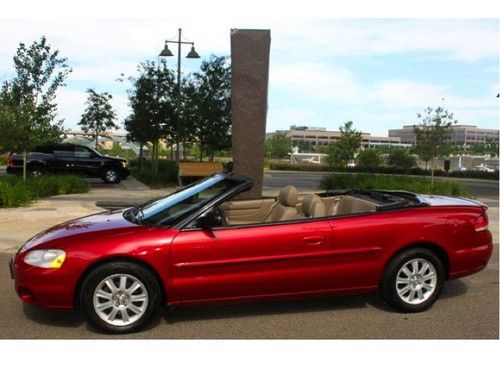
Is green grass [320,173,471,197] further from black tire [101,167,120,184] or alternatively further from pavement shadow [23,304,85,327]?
pavement shadow [23,304,85,327]

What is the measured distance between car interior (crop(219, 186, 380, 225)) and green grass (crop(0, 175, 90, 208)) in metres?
8.13

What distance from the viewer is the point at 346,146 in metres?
44.7

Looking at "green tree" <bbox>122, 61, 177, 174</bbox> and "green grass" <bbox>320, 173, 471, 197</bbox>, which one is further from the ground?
"green tree" <bbox>122, 61, 177, 174</bbox>

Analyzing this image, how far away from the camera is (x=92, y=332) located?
449 centimetres

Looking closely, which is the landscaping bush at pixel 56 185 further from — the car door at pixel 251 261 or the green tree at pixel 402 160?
the green tree at pixel 402 160

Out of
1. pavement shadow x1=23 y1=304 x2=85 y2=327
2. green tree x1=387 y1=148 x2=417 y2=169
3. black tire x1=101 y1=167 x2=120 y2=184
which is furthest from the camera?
green tree x1=387 y1=148 x2=417 y2=169

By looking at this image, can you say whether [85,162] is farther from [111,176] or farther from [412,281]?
[412,281]

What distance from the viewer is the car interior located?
5.23 m

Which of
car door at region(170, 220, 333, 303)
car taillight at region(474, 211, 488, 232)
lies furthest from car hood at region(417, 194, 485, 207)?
car door at region(170, 220, 333, 303)

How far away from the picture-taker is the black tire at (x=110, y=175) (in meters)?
21.6

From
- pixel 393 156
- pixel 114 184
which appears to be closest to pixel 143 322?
pixel 114 184

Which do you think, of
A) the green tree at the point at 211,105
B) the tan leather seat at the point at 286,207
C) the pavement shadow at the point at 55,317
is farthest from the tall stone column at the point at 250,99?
the green tree at the point at 211,105

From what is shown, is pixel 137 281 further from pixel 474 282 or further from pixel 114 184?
pixel 114 184

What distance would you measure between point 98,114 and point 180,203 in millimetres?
28137
